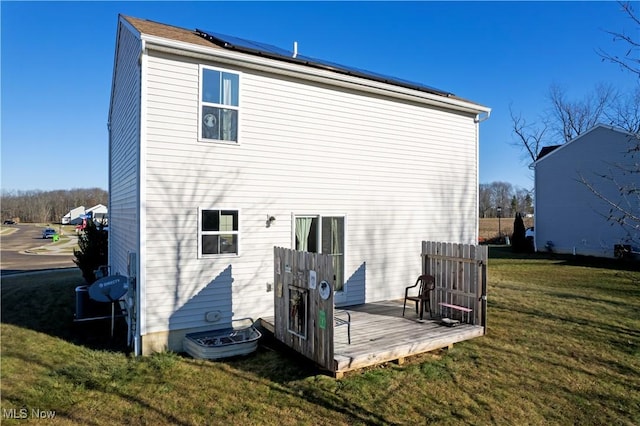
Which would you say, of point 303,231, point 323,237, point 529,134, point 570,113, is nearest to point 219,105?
point 303,231

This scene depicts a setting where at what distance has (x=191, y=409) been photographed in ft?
15.2

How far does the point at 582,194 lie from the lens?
19.4 meters

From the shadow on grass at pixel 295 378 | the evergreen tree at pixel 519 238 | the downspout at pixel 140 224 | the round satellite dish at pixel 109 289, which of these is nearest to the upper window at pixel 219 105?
the downspout at pixel 140 224

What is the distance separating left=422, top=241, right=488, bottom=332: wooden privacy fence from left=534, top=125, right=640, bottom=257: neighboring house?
529 inches

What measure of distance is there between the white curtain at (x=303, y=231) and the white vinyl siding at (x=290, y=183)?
0.22 metres

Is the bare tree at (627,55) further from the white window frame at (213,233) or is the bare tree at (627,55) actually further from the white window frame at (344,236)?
the white window frame at (213,233)

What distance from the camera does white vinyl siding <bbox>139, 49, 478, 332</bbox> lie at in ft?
21.1

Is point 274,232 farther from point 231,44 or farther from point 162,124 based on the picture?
point 231,44

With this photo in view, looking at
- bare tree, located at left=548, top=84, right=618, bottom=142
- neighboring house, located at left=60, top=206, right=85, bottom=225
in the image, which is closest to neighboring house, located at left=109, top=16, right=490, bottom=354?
bare tree, located at left=548, top=84, right=618, bottom=142

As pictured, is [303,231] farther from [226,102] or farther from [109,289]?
[109,289]

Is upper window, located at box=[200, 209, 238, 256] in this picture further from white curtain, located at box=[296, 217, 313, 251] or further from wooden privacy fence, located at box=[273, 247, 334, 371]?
white curtain, located at box=[296, 217, 313, 251]

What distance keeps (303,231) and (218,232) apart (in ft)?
6.15

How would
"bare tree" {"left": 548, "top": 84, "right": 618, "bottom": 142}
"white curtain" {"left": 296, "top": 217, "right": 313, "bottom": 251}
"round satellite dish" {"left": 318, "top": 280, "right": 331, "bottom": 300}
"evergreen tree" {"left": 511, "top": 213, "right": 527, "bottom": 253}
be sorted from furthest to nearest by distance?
1. "bare tree" {"left": 548, "top": 84, "right": 618, "bottom": 142}
2. "evergreen tree" {"left": 511, "top": 213, "right": 527, "bottom": 253}
3. "white curtain" {"left": 296, "top": 217, "right": 313, "bottom": 251}
4. "round satellite dish" {"left": 318, "top": 280, "right": 331, "bottom": 300}

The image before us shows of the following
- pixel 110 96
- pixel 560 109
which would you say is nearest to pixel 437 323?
pixel 110 96
